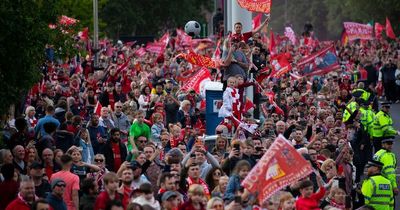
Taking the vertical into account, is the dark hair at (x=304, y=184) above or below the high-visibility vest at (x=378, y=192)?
above

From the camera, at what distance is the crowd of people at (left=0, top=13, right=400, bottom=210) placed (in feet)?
52.6

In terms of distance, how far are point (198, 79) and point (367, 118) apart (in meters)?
3.82

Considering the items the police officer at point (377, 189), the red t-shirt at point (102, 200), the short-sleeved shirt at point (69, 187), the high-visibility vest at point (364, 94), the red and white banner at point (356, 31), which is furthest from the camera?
the red and white banner at point (356, 31)

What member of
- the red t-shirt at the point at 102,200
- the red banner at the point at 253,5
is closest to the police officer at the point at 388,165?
the red banner at the point at 253,5

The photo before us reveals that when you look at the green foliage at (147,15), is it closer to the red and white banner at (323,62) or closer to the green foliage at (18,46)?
the red and white banner at (323,62)

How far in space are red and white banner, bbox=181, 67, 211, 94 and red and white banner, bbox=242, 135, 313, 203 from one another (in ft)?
37.7

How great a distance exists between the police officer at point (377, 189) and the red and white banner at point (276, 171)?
5.11m

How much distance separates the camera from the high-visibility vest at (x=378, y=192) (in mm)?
19766

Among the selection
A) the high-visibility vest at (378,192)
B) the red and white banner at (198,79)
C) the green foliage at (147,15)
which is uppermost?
the green foliage at (147,15)

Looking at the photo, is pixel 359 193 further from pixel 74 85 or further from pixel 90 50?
pixel 90 50

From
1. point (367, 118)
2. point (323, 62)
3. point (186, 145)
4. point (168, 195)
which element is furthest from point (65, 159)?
point (323, 62)

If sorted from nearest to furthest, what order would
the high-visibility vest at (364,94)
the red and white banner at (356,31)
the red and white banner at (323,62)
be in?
1. the high-visibility vest at (364,94)
2. the red and white banner at (323,62)
3. the red and white banner at (356,31)

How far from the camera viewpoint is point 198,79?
26578 millimetres

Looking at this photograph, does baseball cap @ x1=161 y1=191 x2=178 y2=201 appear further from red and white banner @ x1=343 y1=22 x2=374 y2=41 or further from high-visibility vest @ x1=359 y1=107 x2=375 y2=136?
red and white banner @ x1=343 y1=22 x2=374 y2=41
